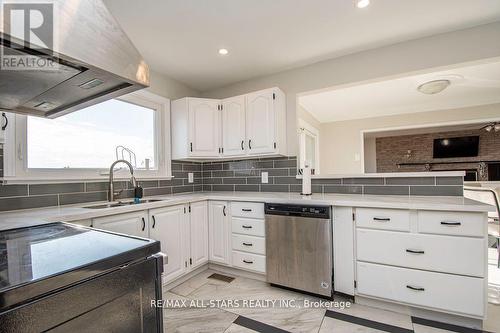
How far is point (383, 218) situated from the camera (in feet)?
5.90

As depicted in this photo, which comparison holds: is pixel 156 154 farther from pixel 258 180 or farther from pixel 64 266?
pixel 64 266

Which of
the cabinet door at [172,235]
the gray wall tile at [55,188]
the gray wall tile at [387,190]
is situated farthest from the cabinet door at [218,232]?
the gray wall tile at [387,190]

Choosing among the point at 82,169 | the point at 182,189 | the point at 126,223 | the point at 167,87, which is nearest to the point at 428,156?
the point at 182,189

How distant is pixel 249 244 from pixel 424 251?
1.43 meters

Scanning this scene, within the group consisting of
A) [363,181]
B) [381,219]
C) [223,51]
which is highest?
[223,51]

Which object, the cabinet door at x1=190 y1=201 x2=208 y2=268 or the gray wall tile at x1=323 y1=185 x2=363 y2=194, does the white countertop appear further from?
the gray wall tile at x1=323 y1=185 x2=363 y2=194

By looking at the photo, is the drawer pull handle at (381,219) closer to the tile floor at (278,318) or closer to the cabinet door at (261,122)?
the tile floor at (278,318)

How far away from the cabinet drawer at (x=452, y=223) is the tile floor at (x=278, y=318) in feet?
2.17

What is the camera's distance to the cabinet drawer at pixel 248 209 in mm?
2312

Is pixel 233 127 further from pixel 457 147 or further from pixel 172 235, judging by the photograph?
pixel 457 147

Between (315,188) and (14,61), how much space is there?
2502 millimetres

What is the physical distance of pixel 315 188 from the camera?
2.68 metres

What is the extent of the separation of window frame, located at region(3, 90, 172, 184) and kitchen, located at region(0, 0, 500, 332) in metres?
0.01

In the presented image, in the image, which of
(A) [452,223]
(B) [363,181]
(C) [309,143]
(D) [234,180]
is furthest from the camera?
(C) [309,143]
